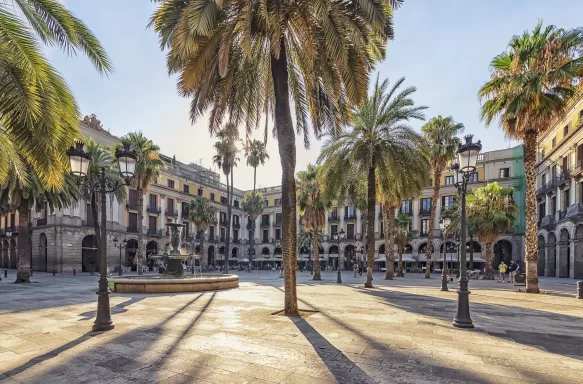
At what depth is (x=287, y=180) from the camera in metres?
10.0

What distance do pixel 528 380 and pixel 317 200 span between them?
23889 millimetres

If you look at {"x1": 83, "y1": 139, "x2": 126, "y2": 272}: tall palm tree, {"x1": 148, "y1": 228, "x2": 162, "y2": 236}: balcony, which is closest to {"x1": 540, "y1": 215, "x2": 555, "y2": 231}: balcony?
{"x1": 83, "y1": 139, "x2": 126, "y2": 272}: tall palm tree

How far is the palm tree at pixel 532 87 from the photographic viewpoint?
52.1 ft

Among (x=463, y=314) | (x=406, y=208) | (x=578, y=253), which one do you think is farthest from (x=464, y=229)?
(x=406, y=208)

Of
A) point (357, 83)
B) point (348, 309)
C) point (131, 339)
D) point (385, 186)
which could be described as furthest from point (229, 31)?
point (385, 186)

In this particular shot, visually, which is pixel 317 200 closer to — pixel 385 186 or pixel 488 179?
pixel 385 186

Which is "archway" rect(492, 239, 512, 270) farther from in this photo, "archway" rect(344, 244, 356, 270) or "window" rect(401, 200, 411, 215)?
"archway" rect(344, 244, 356, 270)

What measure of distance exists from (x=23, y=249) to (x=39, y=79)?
69.4ft

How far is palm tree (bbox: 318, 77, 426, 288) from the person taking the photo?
59.1 feet

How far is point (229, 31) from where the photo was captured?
9250mm

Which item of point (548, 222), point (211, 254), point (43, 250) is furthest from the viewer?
point (211, 254)

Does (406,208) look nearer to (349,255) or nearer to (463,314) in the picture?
(349,255)

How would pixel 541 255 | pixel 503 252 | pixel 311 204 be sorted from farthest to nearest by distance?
pixel 503 252
pixel 541 255
pixel 311 204

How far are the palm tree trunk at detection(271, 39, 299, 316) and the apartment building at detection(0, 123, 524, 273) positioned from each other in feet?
61.3
